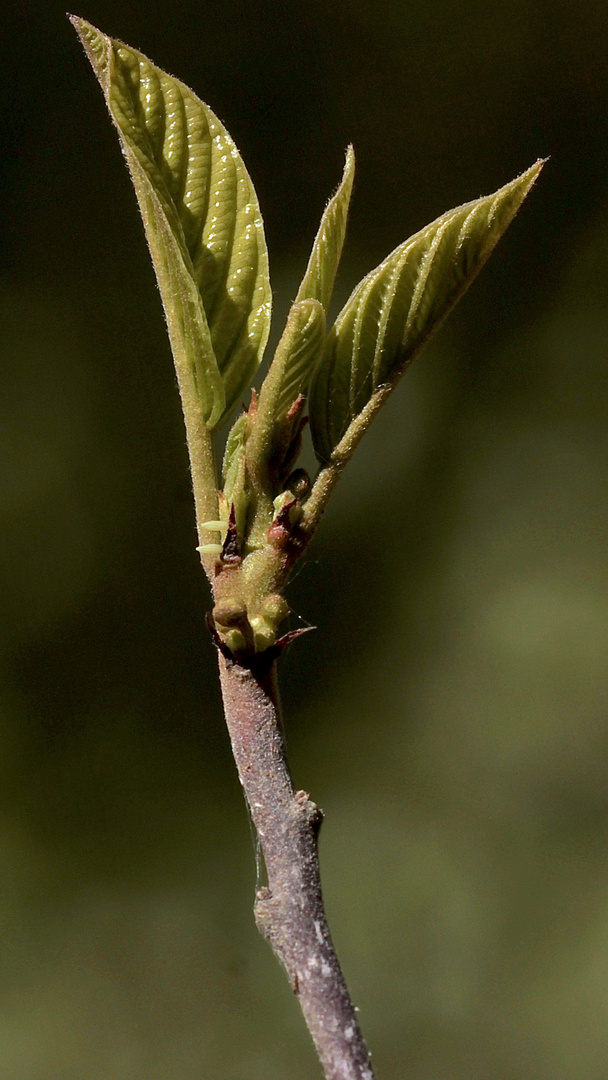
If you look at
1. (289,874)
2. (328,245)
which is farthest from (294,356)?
(289,874)

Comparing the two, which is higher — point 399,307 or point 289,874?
point 399,307

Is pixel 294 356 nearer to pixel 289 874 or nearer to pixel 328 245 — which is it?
pixel 328 245

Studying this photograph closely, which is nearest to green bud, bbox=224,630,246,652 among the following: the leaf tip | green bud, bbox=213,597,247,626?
green bud, bbox=213,597,247,626

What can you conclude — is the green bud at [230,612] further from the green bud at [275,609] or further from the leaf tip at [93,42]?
the leaf tip at [93,42]

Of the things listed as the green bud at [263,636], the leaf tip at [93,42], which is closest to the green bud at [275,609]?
the green bud at [263,636]

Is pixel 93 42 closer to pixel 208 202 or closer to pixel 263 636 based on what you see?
pixel 208 202
